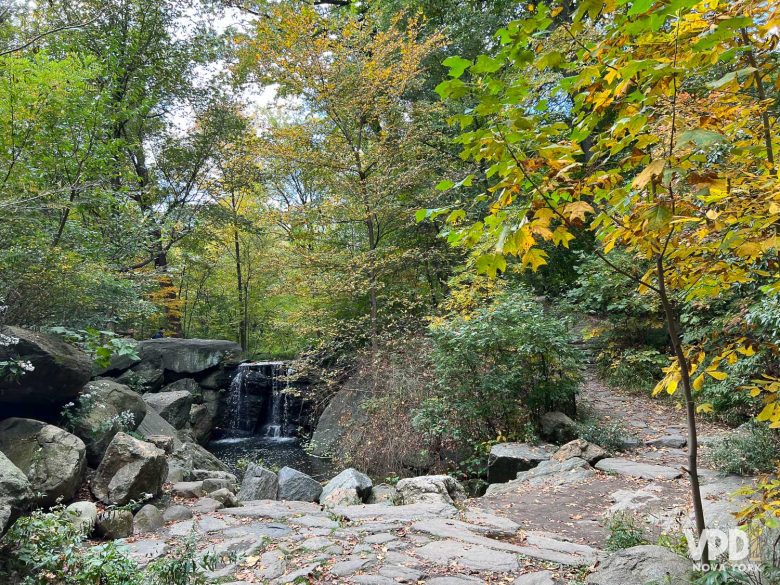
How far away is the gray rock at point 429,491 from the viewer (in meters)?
4.97

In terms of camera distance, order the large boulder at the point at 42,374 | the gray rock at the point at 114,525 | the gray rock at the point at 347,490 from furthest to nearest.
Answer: the gray rock at the point at 347,490
the large boulder at the point at 42,374
the gray rock at the point at 114,525

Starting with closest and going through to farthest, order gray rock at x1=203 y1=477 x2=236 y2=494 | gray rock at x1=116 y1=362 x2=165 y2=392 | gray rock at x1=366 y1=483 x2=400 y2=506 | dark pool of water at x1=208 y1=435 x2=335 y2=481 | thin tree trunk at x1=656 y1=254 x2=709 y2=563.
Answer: thin tree trunk at x1=656 y1=254 x2=709 y2=563 → gray rock at x1=366 y1=483 x2=400 y2=506 → gray rock at x1=203 y1=477 x2=236 y2=494 → dark pool of water at x1=208 y1=435 x2=335 y2=481 → gray rock at x1=116 y1=362 x2=165 y2=392

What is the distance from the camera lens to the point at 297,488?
19.9 ft

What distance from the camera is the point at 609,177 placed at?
184cm

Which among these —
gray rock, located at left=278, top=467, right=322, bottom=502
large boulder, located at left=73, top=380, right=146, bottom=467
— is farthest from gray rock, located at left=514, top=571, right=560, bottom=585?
large boulder, located at left=73, top=380, right=146, bottom=467

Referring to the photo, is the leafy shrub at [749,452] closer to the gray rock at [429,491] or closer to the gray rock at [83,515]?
the gray rock at [429,491]

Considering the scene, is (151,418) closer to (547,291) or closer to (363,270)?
(363,270)

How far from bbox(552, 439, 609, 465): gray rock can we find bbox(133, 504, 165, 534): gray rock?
435 centimetres

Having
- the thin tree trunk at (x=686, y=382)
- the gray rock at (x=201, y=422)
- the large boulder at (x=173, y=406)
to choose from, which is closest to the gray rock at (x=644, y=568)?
the thin tree trunk at (x=686, y=382)

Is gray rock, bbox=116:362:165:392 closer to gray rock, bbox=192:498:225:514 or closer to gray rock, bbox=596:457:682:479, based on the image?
gray rock, bbox=192:498:225:514

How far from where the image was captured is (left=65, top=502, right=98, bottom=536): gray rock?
144 inches

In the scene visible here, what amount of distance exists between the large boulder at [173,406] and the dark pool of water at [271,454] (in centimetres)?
123

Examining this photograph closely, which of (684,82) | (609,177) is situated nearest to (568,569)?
(609,177)

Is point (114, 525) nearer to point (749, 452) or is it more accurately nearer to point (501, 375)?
point (501, 375)
